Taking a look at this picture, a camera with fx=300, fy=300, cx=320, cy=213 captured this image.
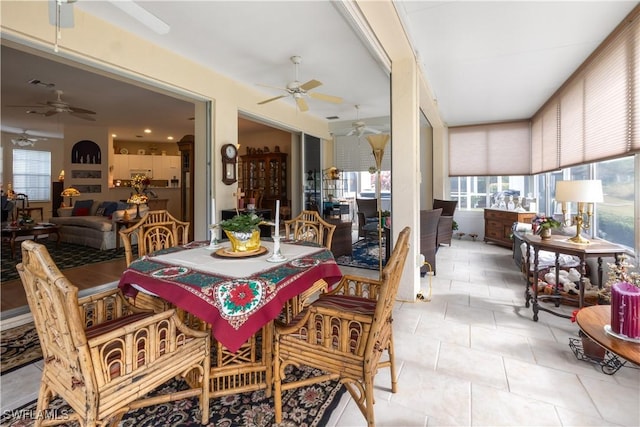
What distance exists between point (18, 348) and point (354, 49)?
14.0 feet

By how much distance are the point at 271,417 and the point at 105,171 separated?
8941 millimetres

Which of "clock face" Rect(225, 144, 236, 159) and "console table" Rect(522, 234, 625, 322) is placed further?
"clock face" Rect(225, 144, 236, 159)

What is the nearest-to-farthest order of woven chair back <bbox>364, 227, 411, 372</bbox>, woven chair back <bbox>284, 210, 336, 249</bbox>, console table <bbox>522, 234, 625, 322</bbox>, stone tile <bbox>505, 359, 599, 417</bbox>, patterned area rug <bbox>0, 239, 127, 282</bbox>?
1. woven chair back <bbox>364, 227, 411, 372</bbox>
2. stone tile <bbox>505, 359, 599, 417</bbox>
3. console table <bbox>522, 234, 625, 322</bbox>
4. woven chair back <bbox>284, 210, 336, 249</bbox>
5. patterned area rug <bbox>0, 239, 127, 282</bbox>

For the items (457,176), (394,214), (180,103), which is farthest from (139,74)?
(457,176)

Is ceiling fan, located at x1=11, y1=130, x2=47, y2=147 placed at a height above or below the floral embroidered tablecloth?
above

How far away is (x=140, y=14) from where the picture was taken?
78.5 inches

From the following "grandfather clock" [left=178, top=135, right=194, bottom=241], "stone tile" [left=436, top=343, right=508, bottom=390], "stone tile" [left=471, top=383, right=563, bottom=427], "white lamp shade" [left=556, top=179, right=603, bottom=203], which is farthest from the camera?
"grandfather clock" [left=178, top=135, right=194, bottom=241]

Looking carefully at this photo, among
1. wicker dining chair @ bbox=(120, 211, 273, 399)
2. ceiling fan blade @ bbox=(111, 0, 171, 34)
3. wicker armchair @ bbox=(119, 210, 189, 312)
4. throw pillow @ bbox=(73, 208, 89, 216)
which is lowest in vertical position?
wicker dining chair @ bbox=(120, 211, 273, 399)

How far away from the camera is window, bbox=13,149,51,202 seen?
8.91 metres

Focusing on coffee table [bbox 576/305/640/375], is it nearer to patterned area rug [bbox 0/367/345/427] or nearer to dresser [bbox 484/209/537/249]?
patterned area rug [bbox 0/367/345/427]

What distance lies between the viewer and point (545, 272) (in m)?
3.58

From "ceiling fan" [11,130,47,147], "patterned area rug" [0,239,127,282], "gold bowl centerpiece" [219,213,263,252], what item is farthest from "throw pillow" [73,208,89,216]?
"gold bowl centerpiece" [219,213,263,252]

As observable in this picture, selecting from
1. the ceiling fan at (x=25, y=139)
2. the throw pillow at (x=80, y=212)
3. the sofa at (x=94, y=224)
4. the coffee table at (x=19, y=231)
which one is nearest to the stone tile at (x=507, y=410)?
the sofa at (x=94, y=224)

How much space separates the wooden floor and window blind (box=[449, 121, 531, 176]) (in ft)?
22.9
